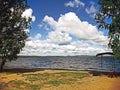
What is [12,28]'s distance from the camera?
5050 cm

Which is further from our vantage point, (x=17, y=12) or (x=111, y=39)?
(x=17, y=12)

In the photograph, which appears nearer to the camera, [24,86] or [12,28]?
[24,86]

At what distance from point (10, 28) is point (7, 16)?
222cm

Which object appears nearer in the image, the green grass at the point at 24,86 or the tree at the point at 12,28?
the green grass at the point at 24,86

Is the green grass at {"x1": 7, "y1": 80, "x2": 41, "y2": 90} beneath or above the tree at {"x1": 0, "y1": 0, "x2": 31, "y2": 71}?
beneath

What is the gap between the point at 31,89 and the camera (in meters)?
31.7

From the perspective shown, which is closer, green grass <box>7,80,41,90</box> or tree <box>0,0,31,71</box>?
green grass <box>7,80,41,90</box>

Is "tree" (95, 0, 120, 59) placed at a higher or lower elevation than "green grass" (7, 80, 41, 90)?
higher

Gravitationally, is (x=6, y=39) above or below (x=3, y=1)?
below

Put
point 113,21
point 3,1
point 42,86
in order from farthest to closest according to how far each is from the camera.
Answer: point 3,1 < point 113,21 < point 42,86

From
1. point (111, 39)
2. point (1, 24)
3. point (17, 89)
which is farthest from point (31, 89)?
point (1, 24)

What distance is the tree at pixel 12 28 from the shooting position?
4916 centimetres

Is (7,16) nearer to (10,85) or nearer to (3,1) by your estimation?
(3,1)

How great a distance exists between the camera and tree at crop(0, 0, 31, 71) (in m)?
49.2
